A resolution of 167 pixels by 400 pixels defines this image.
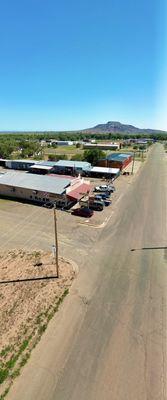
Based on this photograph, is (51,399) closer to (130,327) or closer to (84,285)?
(130,327)


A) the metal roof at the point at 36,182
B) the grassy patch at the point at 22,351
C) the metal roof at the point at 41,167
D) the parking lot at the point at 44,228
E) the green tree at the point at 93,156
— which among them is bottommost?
the grassy patch at the point at 22,351

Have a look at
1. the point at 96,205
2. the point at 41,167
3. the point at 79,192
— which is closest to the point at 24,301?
the point at 96,205

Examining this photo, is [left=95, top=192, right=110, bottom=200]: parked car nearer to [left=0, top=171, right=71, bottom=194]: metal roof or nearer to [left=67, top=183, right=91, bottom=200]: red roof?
[left=67, top=183, right=91, bottom=200]: red roof

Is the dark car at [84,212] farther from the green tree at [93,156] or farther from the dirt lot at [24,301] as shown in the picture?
the green tree at [93,156]

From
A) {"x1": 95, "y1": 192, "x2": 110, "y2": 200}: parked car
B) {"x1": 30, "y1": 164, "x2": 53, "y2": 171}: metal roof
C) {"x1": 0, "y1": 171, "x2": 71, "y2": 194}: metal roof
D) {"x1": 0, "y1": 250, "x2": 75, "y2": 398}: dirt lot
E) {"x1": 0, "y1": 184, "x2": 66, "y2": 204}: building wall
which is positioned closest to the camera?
{"x1": 0, "y1": 250, "x2": 75, "y2": 398}: dirt lot

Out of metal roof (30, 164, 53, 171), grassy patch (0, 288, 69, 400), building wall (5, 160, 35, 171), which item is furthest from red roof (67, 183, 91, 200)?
building wall (5, 160, 35, 171)

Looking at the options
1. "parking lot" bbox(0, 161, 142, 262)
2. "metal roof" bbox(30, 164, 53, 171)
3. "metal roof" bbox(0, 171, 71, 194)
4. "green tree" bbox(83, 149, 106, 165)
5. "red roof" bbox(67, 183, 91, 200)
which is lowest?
"parking lot" bbox(0, 161, 142, 262)

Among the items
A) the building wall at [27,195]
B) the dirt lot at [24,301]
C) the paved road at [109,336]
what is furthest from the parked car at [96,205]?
the dirt lot at [24,301]

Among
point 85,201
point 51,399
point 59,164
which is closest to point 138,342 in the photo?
point 51,399
